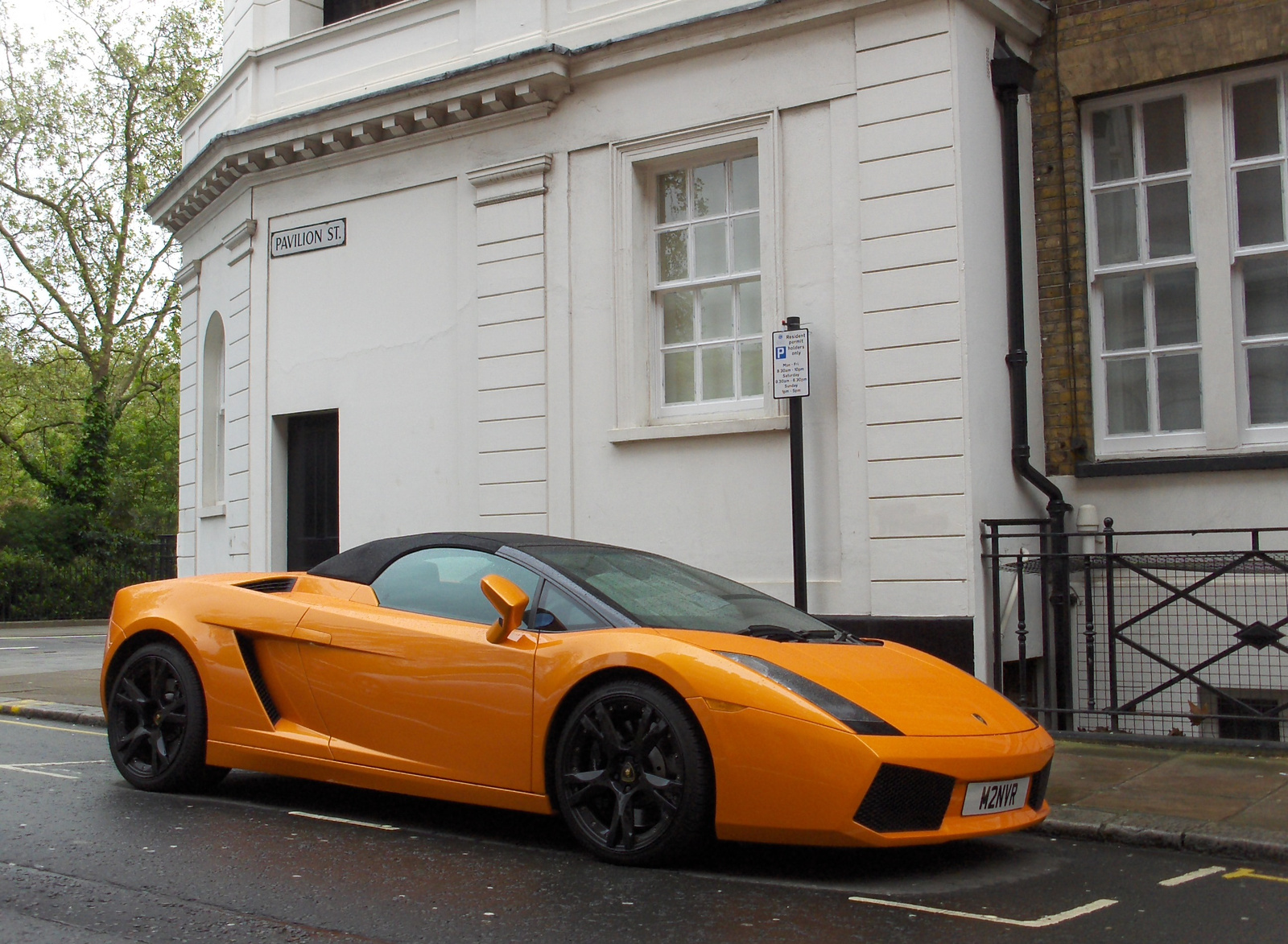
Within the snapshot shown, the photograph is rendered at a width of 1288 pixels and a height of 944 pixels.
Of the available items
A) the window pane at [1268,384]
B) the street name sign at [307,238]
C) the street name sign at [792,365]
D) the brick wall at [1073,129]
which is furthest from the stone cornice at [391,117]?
the window pane at [1268,384]

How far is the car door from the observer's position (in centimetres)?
545

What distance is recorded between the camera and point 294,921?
4320mm

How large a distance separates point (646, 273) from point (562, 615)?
6150 millimetres

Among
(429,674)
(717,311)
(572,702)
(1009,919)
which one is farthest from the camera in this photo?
(717,311)

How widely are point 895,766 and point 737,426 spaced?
5.79 meters

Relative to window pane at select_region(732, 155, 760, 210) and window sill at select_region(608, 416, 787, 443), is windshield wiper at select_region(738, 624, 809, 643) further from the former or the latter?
window pane at select_region(732, 155, 760, 210)

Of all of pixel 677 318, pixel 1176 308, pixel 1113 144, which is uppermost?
pixel 1113 144

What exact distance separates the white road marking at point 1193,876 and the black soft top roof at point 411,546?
2.90 metres

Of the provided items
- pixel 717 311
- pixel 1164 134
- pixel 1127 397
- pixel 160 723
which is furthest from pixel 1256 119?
pixel 160 723

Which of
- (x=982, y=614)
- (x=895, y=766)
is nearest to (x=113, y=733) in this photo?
(x=895, y=766)

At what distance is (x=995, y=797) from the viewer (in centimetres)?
504

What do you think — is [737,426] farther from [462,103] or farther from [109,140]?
[109,140]

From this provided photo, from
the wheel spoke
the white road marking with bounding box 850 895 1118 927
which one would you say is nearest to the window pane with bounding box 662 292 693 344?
the wheel spoke

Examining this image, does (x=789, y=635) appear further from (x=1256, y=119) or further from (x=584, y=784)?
(x=1256, y=119)
